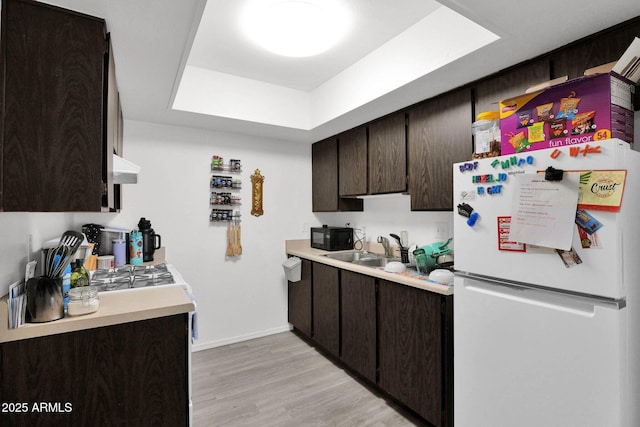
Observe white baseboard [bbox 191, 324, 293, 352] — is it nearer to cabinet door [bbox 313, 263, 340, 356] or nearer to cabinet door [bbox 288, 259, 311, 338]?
cabinet door [bbox 288, 259, 311, 338]

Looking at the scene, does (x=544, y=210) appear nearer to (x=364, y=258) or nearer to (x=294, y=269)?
(x=364, y=258)

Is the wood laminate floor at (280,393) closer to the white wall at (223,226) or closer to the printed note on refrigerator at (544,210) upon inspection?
the white wall at (223,226)

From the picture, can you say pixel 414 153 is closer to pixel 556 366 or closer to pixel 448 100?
pixel 448 100

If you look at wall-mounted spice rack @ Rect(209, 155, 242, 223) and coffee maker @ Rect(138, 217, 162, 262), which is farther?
wall-mounted spice rack @ Rect(209, 155, 242, 223)

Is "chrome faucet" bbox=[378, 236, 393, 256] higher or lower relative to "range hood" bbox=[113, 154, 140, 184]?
lower

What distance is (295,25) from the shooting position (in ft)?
6.08

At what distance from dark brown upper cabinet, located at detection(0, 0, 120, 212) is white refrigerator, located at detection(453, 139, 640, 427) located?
1681 mm

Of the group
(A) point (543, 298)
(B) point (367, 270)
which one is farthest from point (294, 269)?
(A) point (543, 298)

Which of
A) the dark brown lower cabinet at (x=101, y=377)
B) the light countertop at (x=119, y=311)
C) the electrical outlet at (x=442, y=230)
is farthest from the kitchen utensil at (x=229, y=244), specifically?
the electrical outlet at (x=442, y=230)

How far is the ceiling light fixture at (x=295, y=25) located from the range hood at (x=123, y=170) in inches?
42.4

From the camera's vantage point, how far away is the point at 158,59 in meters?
1.74

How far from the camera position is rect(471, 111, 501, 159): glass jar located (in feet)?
5.13

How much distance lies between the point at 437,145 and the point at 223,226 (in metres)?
2.11

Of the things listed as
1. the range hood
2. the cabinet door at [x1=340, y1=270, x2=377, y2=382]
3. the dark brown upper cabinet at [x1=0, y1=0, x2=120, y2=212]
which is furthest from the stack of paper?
the cabinet door at [x1=340, y1=270, x2=377, y2=382]
